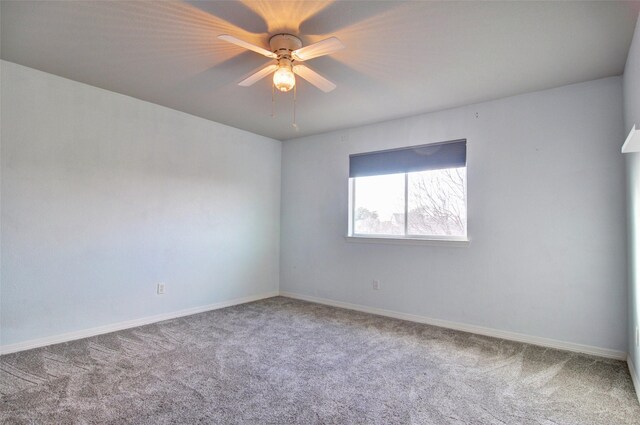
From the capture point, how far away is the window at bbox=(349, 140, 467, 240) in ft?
12.3

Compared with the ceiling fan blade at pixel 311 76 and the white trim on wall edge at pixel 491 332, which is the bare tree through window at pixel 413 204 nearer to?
the white trim on wall edge at pixel 491 332

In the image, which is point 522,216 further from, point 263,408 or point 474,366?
point 263,408

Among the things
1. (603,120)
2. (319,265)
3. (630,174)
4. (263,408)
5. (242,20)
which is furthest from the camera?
(319,265)

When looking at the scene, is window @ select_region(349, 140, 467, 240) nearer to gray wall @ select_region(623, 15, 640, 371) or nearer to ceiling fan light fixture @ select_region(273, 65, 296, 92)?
gray wall @ select_region(623, 15, 640, 371)

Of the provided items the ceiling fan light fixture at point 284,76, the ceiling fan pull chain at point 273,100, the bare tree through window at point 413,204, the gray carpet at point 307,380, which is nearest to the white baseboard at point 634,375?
the gray carpet at point 307,380

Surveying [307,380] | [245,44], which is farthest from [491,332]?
[245,44]

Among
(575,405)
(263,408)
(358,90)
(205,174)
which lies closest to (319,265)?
(205,174)

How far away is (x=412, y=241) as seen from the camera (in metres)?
3.93

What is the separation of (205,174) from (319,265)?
195 centimetres

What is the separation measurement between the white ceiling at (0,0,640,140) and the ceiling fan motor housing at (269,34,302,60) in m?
0.05

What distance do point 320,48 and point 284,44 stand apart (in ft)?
1.12

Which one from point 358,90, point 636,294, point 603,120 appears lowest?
point 636,294

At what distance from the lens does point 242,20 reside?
2.15 metres

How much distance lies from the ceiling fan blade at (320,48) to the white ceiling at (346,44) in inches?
6.6
